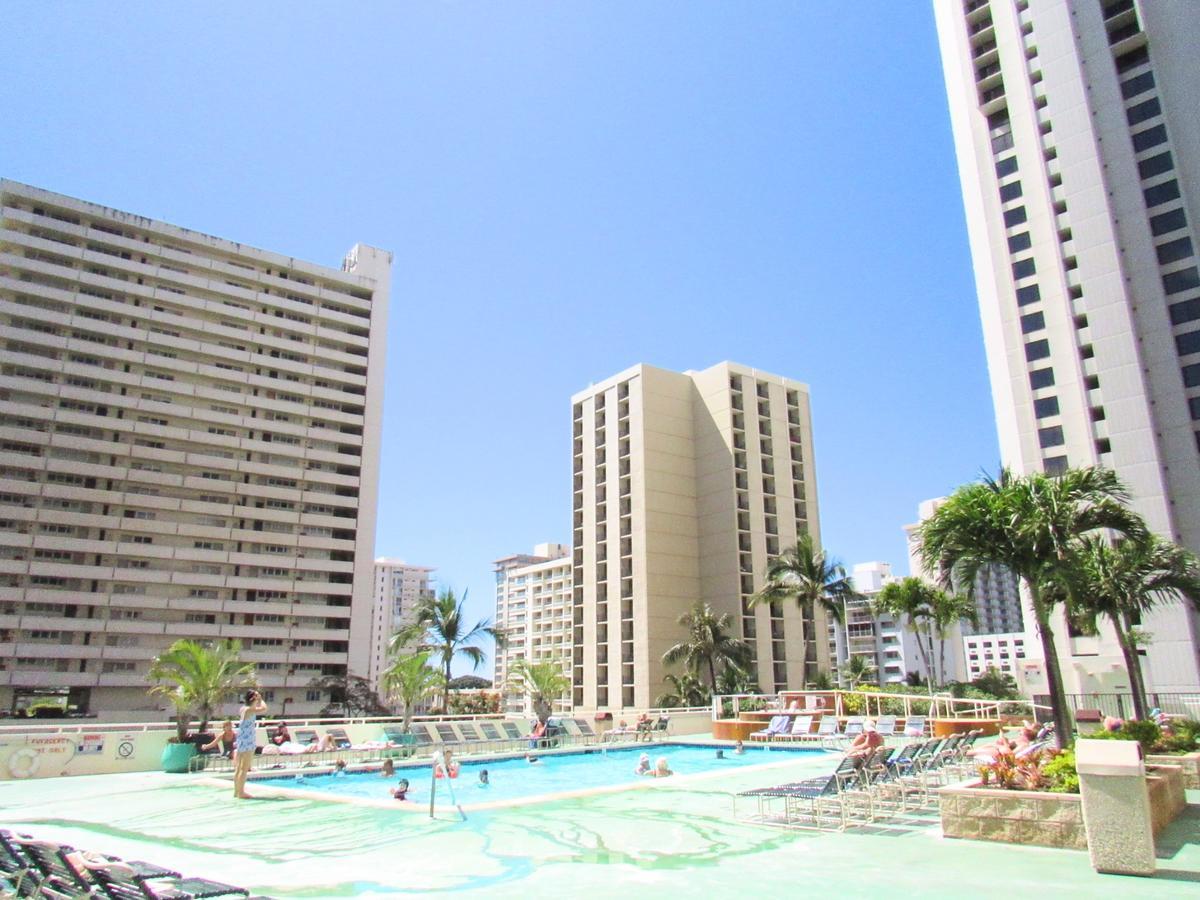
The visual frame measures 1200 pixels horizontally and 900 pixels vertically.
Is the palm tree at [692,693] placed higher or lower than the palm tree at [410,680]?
lower

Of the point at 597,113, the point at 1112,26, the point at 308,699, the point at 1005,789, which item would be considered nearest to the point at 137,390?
the point at 308,699

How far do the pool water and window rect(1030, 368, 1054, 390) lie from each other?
117 ft

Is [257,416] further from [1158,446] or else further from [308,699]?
[1158,446]

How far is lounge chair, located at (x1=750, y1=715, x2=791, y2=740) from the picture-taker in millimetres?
25156

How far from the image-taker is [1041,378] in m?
49.6

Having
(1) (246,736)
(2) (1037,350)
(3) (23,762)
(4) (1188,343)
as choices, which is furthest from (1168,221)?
(3) (23,762)

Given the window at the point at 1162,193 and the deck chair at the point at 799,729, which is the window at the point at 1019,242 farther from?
the deck chair at the point at 799,729

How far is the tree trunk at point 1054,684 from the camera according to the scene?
13.8 metres

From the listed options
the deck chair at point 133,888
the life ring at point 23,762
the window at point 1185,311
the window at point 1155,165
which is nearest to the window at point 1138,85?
the window at point 1155,165

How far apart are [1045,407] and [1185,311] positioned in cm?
880

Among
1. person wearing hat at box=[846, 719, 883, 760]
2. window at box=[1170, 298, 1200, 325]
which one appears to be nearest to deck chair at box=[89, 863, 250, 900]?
person wearing hat at box=[846, 719, 883, 760]

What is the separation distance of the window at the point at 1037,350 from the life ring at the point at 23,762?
52.8m

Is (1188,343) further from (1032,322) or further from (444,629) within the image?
(444,629)

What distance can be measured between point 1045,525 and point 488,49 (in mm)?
15493
